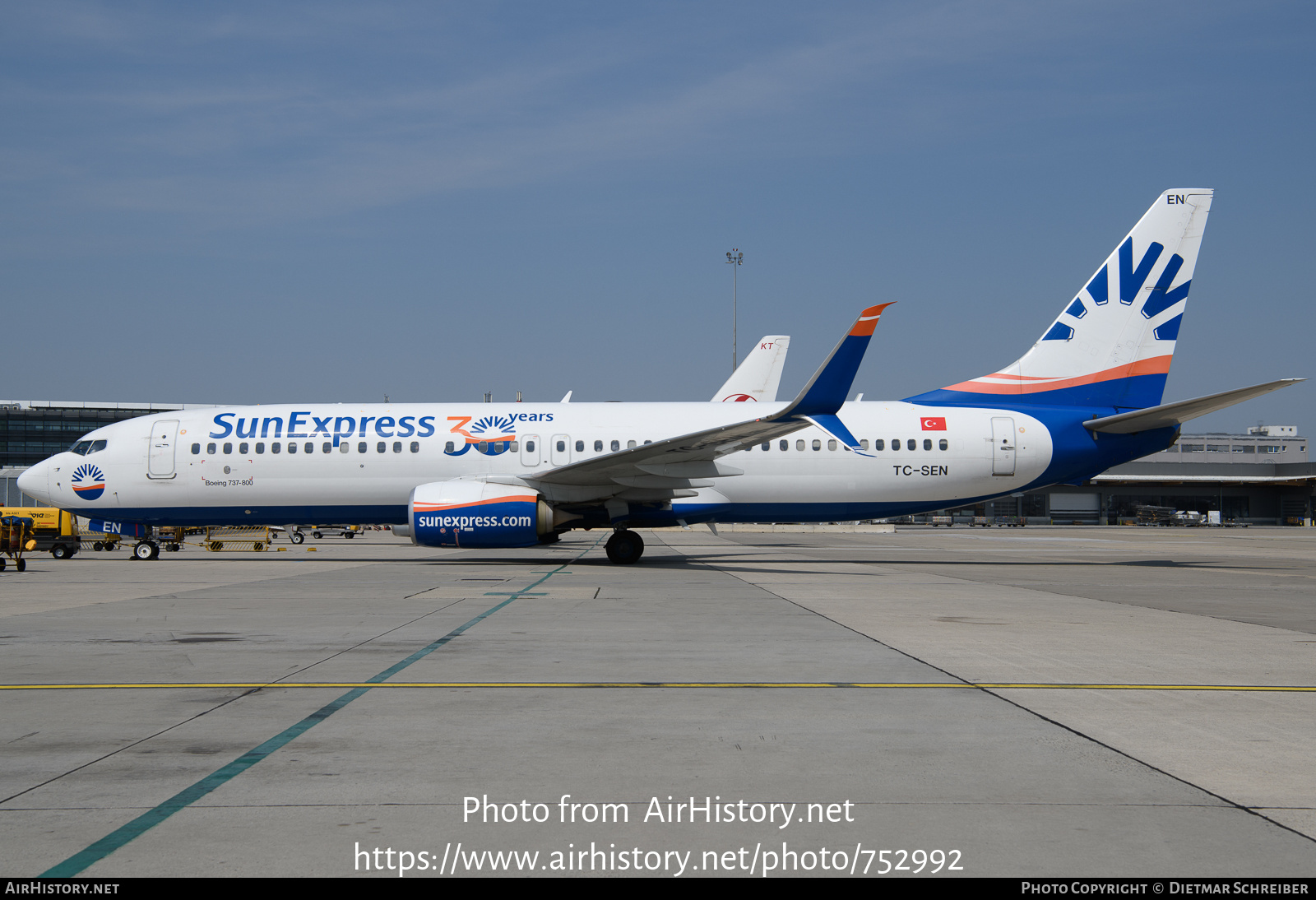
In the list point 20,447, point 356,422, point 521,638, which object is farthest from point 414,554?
point 20,447

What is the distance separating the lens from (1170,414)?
2148 cm

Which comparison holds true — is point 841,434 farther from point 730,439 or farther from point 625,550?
point 625,550

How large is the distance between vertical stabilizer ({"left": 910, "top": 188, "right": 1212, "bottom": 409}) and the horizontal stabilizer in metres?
0.97

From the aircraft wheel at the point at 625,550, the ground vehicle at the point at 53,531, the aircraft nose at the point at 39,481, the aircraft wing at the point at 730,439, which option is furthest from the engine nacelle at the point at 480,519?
the ground vehicle at the point at 53,531

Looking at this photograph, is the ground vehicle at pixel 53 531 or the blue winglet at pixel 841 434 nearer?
the blue winglet at pixel 841 434

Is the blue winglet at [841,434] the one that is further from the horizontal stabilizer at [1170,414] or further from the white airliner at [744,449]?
the horizontal stabilizer at [1170,414]

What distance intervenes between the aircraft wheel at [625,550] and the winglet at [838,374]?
193 inches

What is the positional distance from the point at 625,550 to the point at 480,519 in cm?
341

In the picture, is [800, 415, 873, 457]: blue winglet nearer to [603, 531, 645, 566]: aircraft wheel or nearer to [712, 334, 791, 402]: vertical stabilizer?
[603, 531, 645, 566]: aircraft wheel

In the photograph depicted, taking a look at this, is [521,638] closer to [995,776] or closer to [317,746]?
[317,746]

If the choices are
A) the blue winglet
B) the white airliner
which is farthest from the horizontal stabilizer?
the blue winglet

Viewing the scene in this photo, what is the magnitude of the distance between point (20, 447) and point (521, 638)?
97.6 meters

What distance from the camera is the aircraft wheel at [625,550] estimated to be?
21500 millimetres

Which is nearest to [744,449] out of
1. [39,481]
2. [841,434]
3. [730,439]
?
[730,439]
